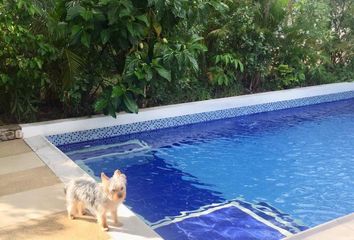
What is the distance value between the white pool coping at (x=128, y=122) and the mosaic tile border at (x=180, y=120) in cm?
6

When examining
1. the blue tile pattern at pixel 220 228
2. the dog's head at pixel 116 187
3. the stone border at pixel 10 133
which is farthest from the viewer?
the stone border at pixel 10 133

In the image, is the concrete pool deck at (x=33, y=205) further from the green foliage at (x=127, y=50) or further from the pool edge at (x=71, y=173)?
the green foliage at (x=127, y=50)

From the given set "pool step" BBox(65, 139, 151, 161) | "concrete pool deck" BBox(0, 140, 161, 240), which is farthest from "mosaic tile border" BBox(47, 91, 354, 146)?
"concrete pool deck" BBox(0, 140, 161, 240)

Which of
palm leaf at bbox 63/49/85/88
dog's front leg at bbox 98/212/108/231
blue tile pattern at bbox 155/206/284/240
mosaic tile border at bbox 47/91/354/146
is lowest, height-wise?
blue tile pattern at bbox 155/206/284/240

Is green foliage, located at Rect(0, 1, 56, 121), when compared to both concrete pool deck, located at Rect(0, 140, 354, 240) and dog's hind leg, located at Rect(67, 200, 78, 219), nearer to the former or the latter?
concrete pool deck, located at Rect(0, 140, 354, 240)

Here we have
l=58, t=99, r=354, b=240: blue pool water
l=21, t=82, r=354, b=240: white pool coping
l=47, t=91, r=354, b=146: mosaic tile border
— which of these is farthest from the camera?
l=47, t=91, r=354, b=146: mosaic tile border

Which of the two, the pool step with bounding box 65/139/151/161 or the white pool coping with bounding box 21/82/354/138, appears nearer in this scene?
the pool step with bounding box 65/139/151/161

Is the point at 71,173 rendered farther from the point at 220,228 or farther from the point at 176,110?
the point at 176,110

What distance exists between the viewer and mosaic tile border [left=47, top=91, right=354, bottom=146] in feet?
20.3

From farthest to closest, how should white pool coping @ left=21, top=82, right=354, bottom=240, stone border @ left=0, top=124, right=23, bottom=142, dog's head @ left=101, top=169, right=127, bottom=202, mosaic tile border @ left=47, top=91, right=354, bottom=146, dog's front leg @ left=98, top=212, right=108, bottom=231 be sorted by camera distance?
1. mosaic tile border @ left=47, top=91, right=354, bottom=146
2. stone border @ left=0, top=124, right=23, bottom=142
3. white pool coping @ left=21, top=82, right=354, bottom=240
4. dog's front leg @ left=98, top=212, right=108, bottom=231
5. dog's head @ left=101, top=169, right=127, bottom=202

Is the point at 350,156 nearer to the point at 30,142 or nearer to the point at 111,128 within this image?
the point at 111,128

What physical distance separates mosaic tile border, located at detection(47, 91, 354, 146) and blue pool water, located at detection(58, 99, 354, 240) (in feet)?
0.35

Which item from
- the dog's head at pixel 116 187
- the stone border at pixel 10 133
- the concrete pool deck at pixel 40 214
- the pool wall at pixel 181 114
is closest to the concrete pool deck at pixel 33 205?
the concrete pool deck at pixel 40 214

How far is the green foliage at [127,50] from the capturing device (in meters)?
5.51
